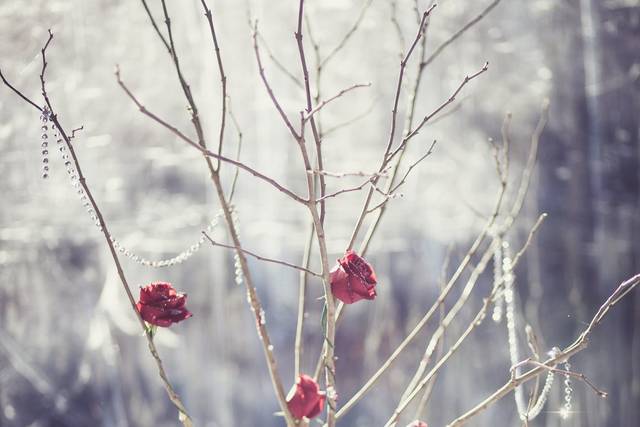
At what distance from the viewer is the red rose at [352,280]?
23.8 inches

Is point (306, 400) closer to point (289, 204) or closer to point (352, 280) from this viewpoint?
point (352, 280)

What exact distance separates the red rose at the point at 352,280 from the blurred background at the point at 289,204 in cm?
84

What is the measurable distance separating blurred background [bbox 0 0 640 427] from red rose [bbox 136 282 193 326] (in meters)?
0.81

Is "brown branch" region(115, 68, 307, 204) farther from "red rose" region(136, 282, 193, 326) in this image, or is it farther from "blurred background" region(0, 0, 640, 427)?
"blurred background" region(0, 0, 640, 427)

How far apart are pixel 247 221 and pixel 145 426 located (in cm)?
53

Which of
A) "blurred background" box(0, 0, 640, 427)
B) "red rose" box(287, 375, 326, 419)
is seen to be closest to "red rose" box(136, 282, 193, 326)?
"red rose" box(287, 375, 326, 419)

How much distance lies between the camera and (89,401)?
1459mm

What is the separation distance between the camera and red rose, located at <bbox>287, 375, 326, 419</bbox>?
622 mm

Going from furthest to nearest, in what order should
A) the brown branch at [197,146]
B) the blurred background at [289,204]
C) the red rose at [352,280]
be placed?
the blurred background at [289,204], the red rose at [352,280], the brown branch at [197,146]

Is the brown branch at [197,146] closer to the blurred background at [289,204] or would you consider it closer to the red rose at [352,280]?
the red rose at [352,280]

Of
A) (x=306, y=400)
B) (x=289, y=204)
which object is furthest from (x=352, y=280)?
(x=289, y=204)

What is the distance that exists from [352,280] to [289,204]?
0.90 m

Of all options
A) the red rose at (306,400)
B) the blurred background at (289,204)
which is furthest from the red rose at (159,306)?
the blurred background at (289,204)

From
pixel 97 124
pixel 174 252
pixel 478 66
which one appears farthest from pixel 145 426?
pixel 478 66
